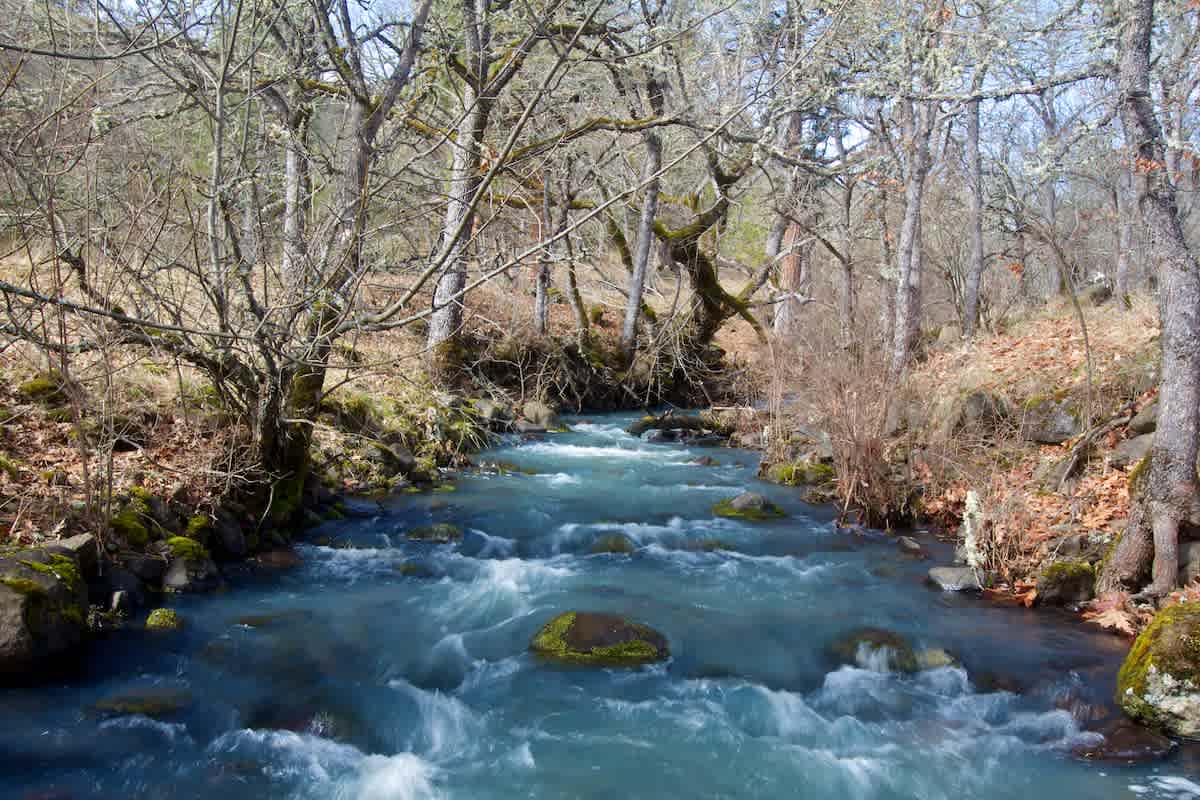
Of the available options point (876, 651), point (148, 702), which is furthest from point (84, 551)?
point (876, 651)

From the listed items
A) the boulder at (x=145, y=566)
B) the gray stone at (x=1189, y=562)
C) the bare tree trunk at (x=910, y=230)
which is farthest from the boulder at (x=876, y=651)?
the bare tree trunk at (x=910, y=230)

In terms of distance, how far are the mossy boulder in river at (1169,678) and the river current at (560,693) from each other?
357 millimetres

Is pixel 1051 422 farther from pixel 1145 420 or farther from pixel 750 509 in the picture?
pixel 750 509

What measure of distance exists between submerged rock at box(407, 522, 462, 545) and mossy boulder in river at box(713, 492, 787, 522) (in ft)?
10.5

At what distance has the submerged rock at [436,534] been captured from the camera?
8798mm

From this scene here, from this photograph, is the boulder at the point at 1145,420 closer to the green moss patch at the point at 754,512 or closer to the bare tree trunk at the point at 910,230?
the bare tree trunk at the point at 910,230

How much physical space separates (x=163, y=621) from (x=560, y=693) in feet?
9.63

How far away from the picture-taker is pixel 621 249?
19094mm

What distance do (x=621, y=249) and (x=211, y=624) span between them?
14.1 metres

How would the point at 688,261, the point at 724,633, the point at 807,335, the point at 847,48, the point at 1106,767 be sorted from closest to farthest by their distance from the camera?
the point at 1106,767 → the point at 724,633 → the point at 807,335 → the point at 847,48 → the point at 688,261

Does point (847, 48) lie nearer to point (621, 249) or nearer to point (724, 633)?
point (621, 249)

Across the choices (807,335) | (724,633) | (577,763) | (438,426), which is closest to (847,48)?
(807,335)

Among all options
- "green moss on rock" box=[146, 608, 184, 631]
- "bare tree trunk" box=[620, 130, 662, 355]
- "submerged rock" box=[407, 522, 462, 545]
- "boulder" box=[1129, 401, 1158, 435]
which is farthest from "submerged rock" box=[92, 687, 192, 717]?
"bare tree trunk" box=[620, 130, 662, 355]

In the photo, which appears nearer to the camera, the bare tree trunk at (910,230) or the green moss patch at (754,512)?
the green moss patch at (754,512)
